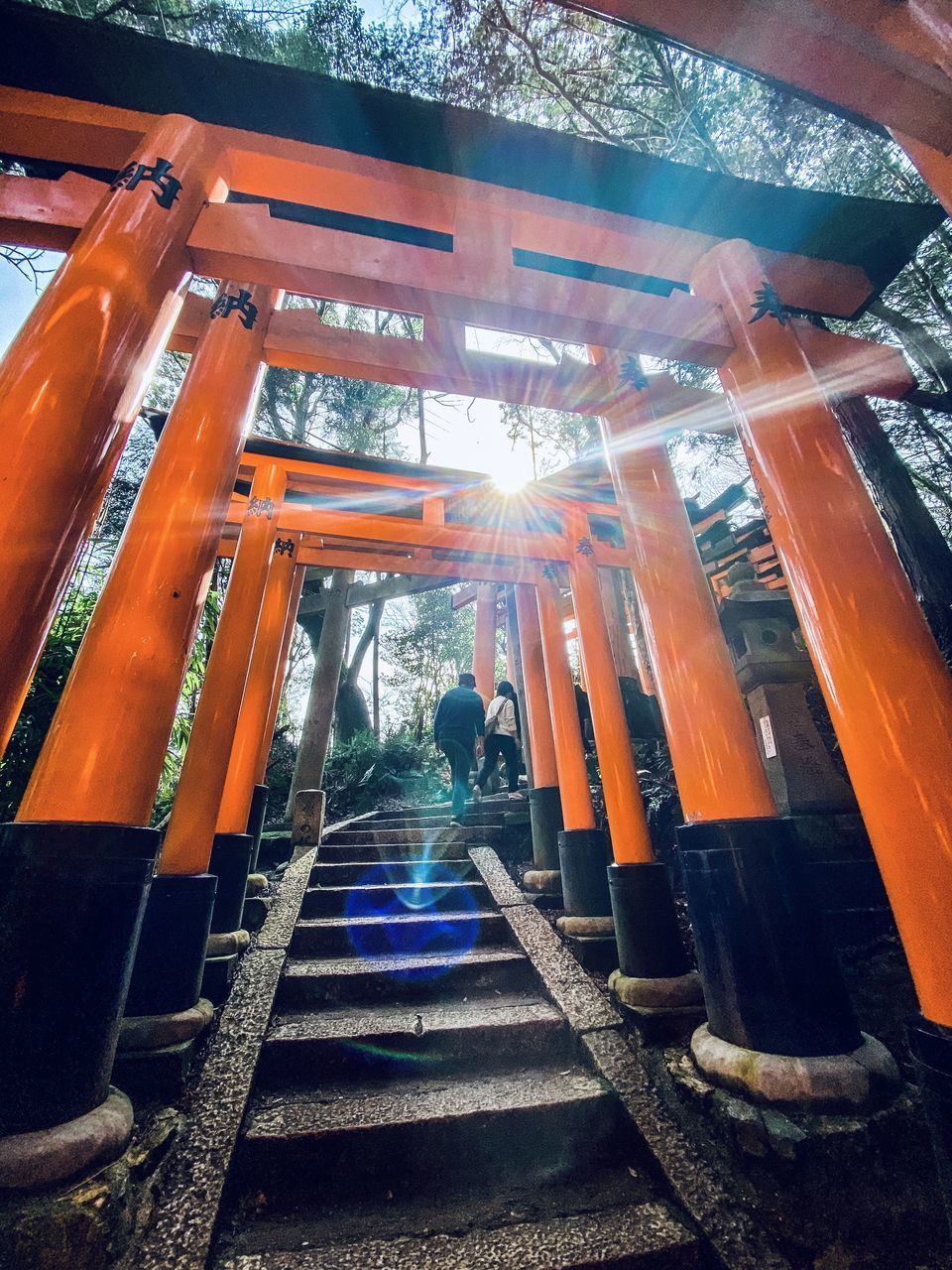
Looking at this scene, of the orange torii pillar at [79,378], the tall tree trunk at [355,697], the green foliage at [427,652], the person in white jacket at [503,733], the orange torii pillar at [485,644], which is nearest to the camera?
the orange torii pillar at [79,378]

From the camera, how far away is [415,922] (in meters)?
3.93

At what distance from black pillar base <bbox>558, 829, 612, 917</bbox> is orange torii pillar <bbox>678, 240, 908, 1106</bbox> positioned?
1732 millimetres

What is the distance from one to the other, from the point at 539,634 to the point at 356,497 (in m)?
2.68

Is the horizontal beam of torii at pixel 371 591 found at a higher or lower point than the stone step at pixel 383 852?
higher

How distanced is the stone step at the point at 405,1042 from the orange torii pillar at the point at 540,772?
1898 millimetres

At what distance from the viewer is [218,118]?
2.50 meters

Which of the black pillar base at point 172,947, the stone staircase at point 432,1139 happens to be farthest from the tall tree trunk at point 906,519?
the black pillar base at point 172,947

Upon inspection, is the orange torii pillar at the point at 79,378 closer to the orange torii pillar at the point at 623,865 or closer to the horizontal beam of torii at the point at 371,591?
the orange torii pillar at the point at 623,865

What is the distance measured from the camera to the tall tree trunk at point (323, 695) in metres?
8.61

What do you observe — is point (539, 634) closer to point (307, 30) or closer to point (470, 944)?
point (470, 944)

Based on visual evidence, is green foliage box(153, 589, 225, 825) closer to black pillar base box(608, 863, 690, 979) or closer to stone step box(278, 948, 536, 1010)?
stone step box(278, 948, 536, 1010)

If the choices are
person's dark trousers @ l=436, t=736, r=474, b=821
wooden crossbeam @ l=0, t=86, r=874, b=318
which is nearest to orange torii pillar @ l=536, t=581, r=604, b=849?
person's dark trousers @ l=436, t=736, r=474, b=821

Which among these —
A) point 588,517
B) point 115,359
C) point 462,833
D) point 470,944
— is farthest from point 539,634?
point 115,359

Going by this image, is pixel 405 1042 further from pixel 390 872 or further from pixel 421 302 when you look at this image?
pixel 421 302
